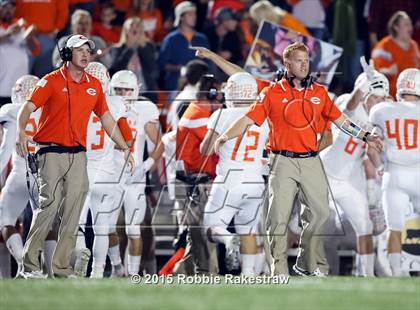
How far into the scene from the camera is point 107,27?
2134cm

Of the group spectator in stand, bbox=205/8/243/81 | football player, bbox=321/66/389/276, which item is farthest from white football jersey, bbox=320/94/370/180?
spectator in stand, bbox=205/8/243/81

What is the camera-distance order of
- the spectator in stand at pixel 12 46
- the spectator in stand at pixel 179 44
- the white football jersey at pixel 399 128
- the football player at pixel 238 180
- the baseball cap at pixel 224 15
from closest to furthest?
the football player at pixel 238 180, the white football jersey at pixel 399 128, the spectator in stand at pixel 12 46, the spectator in stand at pixel 179 44, the baseball cap at pixel 224 15

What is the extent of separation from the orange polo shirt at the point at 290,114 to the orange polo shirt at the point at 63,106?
4.65 feet

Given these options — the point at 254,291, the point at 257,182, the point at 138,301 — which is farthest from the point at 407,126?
the point at 138,301

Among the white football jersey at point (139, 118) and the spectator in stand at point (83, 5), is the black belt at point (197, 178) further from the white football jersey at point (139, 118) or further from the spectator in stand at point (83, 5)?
the spectator in stand at point (83, 5)

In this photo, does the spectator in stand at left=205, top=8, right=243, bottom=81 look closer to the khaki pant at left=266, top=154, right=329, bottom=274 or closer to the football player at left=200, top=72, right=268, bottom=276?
the football player at left=200, top=72, right=268, bottom=276

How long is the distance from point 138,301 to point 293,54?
350 centimetres

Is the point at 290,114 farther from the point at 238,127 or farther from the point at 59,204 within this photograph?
the point at 59,204

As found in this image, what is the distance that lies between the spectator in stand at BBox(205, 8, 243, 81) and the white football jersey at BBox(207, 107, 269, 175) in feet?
15.7

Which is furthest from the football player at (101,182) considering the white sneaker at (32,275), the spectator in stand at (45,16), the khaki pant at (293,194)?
the spectator in stand at (45,16)

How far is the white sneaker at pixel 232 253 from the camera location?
52.3 ft

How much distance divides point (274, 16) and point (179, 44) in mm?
1208

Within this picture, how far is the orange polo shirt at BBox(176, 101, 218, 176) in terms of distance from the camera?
16.8 metres

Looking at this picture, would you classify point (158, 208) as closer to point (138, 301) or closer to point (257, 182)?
point (257, 182)
